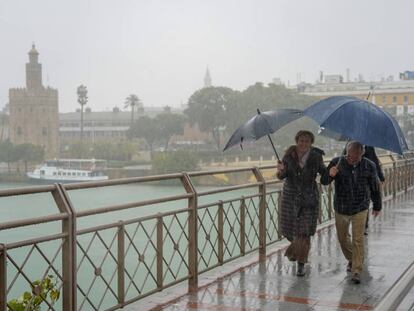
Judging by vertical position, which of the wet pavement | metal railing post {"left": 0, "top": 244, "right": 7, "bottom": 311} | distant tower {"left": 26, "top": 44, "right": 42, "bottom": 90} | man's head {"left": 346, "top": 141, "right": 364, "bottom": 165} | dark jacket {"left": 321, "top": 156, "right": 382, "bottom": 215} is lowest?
the wet pavement

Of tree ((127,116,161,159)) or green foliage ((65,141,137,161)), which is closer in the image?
green foliage ((65,141,137,161))

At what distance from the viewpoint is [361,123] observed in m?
4.73

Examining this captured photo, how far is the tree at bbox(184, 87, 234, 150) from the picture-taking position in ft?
221

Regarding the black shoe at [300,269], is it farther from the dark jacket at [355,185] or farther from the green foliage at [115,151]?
the green foliage at [115,151]

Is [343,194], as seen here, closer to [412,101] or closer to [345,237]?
[345,237]

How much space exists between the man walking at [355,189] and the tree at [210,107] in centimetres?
6171

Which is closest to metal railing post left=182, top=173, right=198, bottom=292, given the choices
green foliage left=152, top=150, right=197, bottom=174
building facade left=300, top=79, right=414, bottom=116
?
green foliage left=152, top=150, right=197, bottom=174

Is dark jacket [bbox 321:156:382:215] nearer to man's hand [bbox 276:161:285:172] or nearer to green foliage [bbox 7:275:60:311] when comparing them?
man's hand [bbox 276:161:285:172]

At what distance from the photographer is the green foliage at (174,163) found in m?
56.7

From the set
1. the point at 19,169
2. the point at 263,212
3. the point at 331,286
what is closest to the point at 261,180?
the point at 263,212

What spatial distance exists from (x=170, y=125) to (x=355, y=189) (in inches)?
2788

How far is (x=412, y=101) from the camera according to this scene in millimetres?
80125

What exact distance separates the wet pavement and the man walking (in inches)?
14.0

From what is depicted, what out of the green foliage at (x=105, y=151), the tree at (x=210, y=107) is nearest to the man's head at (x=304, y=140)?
the tree at (x=210, y=107)
